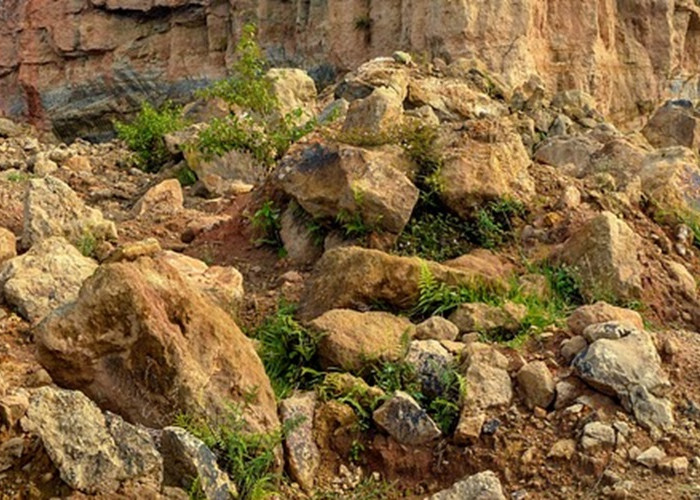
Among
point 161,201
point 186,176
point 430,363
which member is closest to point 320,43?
point 186,176

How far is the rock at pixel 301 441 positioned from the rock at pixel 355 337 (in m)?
0.30

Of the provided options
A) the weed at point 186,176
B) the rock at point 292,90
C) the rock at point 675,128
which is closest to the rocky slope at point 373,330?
the weed at point 186,176

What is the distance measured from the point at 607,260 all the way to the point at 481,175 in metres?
1.13

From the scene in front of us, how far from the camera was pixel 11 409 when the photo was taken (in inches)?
158

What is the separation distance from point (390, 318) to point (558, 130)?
7037mm

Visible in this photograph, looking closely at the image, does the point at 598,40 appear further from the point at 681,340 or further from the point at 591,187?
the point at 681,340

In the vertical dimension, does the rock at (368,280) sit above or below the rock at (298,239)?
above

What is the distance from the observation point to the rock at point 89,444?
3.69 metres

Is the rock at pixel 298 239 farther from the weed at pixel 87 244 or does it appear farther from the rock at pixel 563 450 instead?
the rock at pixel 563 450

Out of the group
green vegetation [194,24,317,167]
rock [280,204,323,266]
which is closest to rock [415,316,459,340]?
rock [280,204,323,266]

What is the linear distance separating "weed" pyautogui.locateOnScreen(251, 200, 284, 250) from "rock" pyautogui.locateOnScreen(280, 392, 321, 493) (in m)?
2.41

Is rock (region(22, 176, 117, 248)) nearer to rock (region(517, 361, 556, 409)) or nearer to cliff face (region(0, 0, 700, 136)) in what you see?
rock (region(517, 361, 556, 409))

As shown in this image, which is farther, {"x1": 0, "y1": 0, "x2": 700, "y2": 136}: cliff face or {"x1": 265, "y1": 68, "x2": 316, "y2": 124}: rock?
{"x1": 0, "y1": 0, "x2": 700, "y2": 136}: cliff face

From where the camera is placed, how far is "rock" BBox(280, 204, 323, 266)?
6.53m
